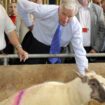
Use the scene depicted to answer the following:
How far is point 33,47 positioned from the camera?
5.29 m

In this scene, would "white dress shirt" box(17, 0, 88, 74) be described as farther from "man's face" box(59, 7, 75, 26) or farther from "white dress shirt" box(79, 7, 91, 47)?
"white dress shirt" box(79, 7, 91, 47)

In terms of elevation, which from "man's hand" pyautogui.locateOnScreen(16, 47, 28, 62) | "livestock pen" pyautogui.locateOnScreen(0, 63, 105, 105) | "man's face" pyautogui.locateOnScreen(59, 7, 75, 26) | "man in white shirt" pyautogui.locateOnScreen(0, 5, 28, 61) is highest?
"man's face" pyautogui.locateOnScreen(59, 7, 75, 26)

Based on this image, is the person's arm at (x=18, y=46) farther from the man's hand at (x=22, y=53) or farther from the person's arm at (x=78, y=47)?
the person's arm at (x=78, y=47)

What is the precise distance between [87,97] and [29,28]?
1569 millimetres

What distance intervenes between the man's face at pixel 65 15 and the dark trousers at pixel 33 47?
46 cm

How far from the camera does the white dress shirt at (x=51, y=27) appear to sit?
4996 millimetres

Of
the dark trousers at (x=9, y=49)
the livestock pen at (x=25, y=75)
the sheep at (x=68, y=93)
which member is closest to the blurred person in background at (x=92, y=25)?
the livestock pen at (x=25, y=75)

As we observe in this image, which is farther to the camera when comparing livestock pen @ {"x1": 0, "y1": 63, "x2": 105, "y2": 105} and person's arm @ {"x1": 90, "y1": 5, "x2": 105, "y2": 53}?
person's arm @ {"x1": 90, "y1": 5, "x2": 105, "y2": 53}

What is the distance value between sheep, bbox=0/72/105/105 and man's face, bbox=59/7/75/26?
2.66 feet

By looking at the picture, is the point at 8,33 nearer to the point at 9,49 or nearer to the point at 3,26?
the point at 3,26

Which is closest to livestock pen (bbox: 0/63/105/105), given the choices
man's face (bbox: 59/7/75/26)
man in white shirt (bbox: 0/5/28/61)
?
man in white shirt (bbox: 0/5/28/61)

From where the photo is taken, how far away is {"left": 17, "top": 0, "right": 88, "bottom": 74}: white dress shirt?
16.4 ft

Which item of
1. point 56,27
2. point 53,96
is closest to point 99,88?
point 53,96

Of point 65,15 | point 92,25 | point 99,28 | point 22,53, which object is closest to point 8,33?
point 22,53
